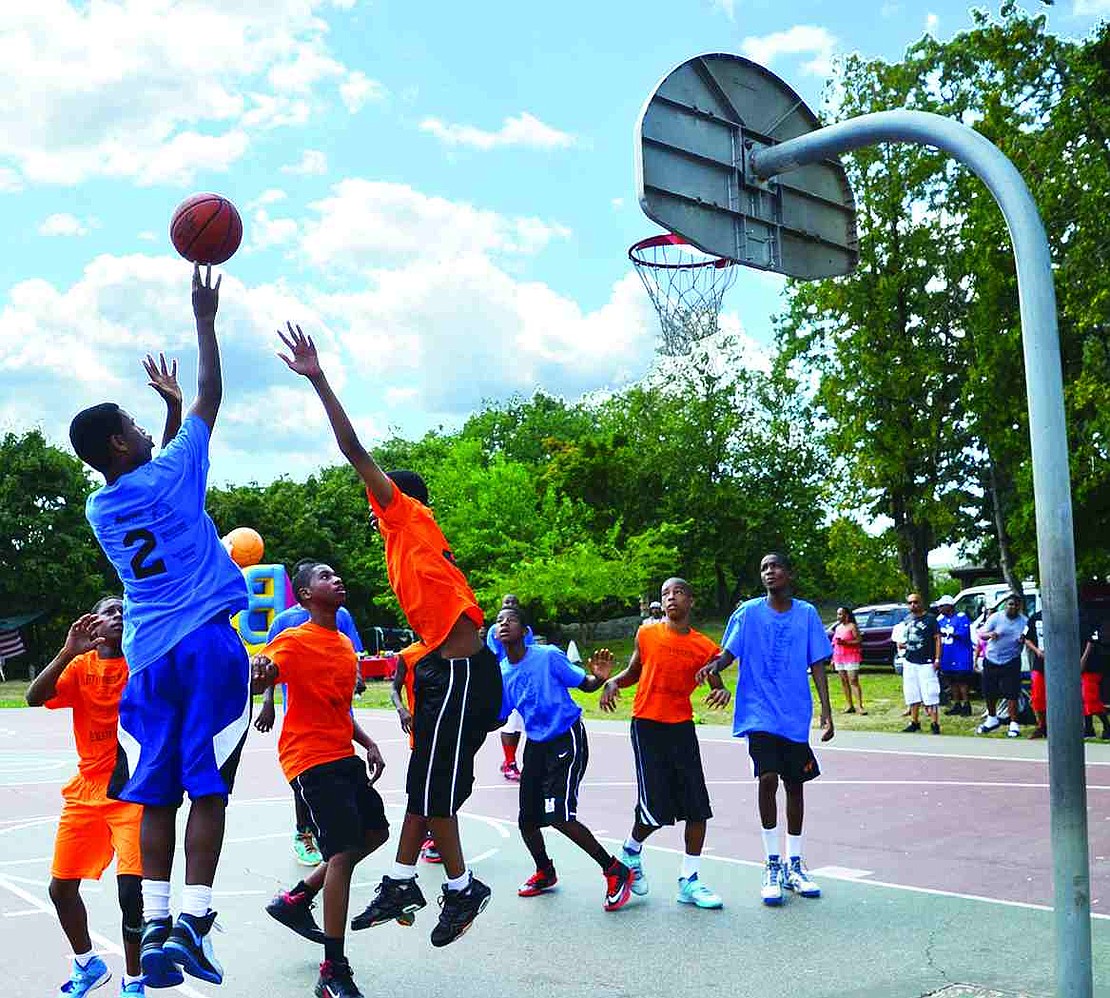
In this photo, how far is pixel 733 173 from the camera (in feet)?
20.0

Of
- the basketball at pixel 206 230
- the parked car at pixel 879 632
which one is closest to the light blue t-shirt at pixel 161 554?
the basketball at pixel 206 230

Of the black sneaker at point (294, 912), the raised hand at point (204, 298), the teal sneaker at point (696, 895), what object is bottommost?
the teal sneaker at point (696, 895)

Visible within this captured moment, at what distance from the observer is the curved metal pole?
14.4 ft

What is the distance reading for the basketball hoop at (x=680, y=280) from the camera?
15234mm

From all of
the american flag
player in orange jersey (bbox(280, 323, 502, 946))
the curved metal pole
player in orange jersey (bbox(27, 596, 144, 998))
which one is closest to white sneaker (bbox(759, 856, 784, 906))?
player in orange jersey (bbox(280, 323, 502, 946))

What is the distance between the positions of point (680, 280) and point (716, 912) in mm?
10099

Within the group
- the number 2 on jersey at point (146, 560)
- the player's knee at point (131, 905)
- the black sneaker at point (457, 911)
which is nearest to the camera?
the number 2 on jersey at point (146, 560)

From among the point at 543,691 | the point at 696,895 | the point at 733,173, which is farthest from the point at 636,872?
the point at 733,173

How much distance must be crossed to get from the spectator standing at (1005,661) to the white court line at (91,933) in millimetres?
12433

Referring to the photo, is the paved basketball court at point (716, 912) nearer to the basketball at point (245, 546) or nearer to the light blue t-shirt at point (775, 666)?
the light blue t-shirt at point (775, 666)

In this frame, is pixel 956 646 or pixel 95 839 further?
pixel 956 646

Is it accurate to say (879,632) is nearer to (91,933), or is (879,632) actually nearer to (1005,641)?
(1005,641)

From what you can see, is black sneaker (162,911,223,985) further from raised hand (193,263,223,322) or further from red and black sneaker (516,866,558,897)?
red and black sneaker (516,866,558,897)

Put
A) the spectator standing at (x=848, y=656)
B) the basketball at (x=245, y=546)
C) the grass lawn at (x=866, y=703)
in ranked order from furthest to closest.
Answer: the spectator standing at (x=848, y=656) < the grass lawn at (x=866, y=703) < the basketball at (x=245, y=546)
